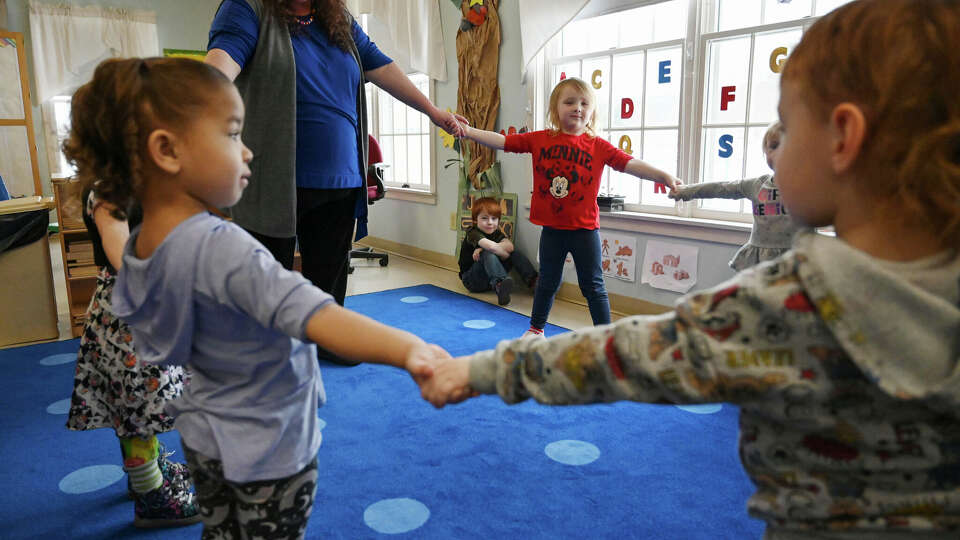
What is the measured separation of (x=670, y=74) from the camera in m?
3.25

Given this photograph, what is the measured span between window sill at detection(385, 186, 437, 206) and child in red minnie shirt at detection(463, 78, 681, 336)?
7.38 feet

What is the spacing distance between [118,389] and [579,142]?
6.33ft

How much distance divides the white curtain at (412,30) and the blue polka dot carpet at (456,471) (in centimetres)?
275

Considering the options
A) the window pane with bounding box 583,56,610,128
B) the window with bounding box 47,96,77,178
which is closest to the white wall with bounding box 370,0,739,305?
the window pane with bounding box 583,56,610,128

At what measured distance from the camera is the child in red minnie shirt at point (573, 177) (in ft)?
8.79

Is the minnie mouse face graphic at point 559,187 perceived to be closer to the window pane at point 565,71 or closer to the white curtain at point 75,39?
the window pane at point 565,71

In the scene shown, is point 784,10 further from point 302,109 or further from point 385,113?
point 385,113

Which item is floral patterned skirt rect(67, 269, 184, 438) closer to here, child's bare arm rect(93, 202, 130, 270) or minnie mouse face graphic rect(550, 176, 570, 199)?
child's bare arm rect(93, 202, 130, 270)

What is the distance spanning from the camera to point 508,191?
419 cm

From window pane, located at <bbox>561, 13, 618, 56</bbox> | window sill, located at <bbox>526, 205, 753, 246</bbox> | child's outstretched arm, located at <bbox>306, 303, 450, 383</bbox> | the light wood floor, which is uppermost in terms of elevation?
window pane, located at <bbox>561, 13, 618, 56</bbox>

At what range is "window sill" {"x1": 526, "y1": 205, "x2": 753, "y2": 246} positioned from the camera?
2931 mm

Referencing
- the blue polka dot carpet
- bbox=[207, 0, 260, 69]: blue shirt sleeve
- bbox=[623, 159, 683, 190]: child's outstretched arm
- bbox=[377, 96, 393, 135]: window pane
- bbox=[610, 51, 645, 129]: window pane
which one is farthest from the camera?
bbox=[377, 96, 393, 135]: window pane

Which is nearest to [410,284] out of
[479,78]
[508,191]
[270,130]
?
[508,191]

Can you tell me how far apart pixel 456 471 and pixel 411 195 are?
3653 mm
